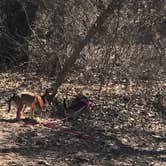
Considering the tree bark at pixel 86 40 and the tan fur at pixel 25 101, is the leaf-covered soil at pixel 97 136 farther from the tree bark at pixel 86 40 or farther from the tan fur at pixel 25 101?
the tree bark at pixel 86 40

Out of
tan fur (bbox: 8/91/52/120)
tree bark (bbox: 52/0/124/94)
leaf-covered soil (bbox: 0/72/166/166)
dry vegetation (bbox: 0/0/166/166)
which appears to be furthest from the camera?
tree bark (bbox: 52/0/124/94)

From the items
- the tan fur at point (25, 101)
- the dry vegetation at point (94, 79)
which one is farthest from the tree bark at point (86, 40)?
the tan fur at point (25, 101)

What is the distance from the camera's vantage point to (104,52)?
1079 cm

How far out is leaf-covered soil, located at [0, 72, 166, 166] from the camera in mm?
7961

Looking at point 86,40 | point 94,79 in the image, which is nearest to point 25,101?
point 86,40

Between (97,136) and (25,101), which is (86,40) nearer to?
(25,101)

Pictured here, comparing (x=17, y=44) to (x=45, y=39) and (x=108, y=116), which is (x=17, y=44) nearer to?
(x=45, y=39)

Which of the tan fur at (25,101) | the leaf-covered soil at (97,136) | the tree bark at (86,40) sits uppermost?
the tree bark at (86,40)

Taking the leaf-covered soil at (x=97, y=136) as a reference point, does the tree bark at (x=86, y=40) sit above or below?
above

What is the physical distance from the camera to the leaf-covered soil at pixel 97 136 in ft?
26.1

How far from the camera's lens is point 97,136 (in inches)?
358

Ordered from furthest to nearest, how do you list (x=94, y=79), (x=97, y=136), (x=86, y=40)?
(x=94, y=79) → (x=86, y=40) → (x=97, y=136)

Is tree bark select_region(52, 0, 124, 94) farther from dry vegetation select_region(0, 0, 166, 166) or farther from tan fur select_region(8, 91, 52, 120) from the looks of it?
tan fur select_region(8, 91, 52, 120)

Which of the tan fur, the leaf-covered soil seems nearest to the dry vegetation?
the leaf-covered soil
